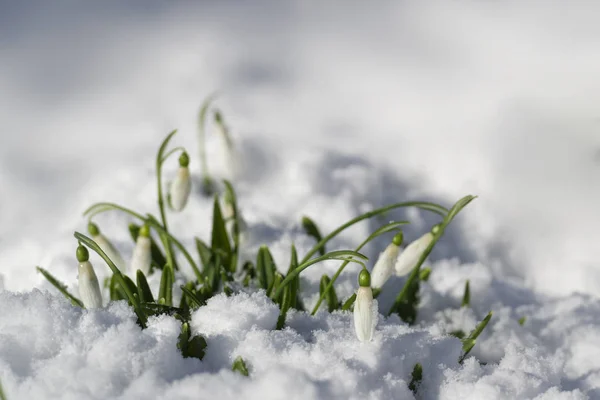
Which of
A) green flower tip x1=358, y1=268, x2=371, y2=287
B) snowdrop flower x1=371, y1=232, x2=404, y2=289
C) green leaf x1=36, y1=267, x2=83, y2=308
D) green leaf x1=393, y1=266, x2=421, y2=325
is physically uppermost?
green flower tip x1=358, y1=268, x2=371, y2=287

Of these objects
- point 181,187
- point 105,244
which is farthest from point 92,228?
point 181,187

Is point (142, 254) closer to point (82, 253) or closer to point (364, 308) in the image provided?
point (82, 253)

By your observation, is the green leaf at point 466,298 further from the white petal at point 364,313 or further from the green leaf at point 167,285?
the green leaf at point 167,285

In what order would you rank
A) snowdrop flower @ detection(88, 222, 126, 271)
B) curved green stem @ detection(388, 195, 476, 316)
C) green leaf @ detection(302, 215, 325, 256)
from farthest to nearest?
green leaf @ detection(302, 215, 325, 256)
snowdrop flower @ detection(88, 222, 126, 271)
curved green stem @ detection(388, 195, 476, 316)

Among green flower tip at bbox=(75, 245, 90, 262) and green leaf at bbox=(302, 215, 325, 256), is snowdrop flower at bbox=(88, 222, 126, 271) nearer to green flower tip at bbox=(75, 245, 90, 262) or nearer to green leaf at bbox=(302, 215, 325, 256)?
green flower tip at bbox=(75, 245, 90, 262)

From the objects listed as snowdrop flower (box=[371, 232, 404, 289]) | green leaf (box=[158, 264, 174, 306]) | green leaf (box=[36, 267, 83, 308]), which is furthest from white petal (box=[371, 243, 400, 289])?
green leaf (box=[36, 267, 83, 308])

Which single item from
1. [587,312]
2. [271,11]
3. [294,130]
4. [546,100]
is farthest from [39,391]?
[271,11]

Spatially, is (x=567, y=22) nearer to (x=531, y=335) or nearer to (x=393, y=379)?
(x=531, y=335)

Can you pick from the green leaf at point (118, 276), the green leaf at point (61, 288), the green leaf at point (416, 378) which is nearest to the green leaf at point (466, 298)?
the green leaf at point (416, 378)
